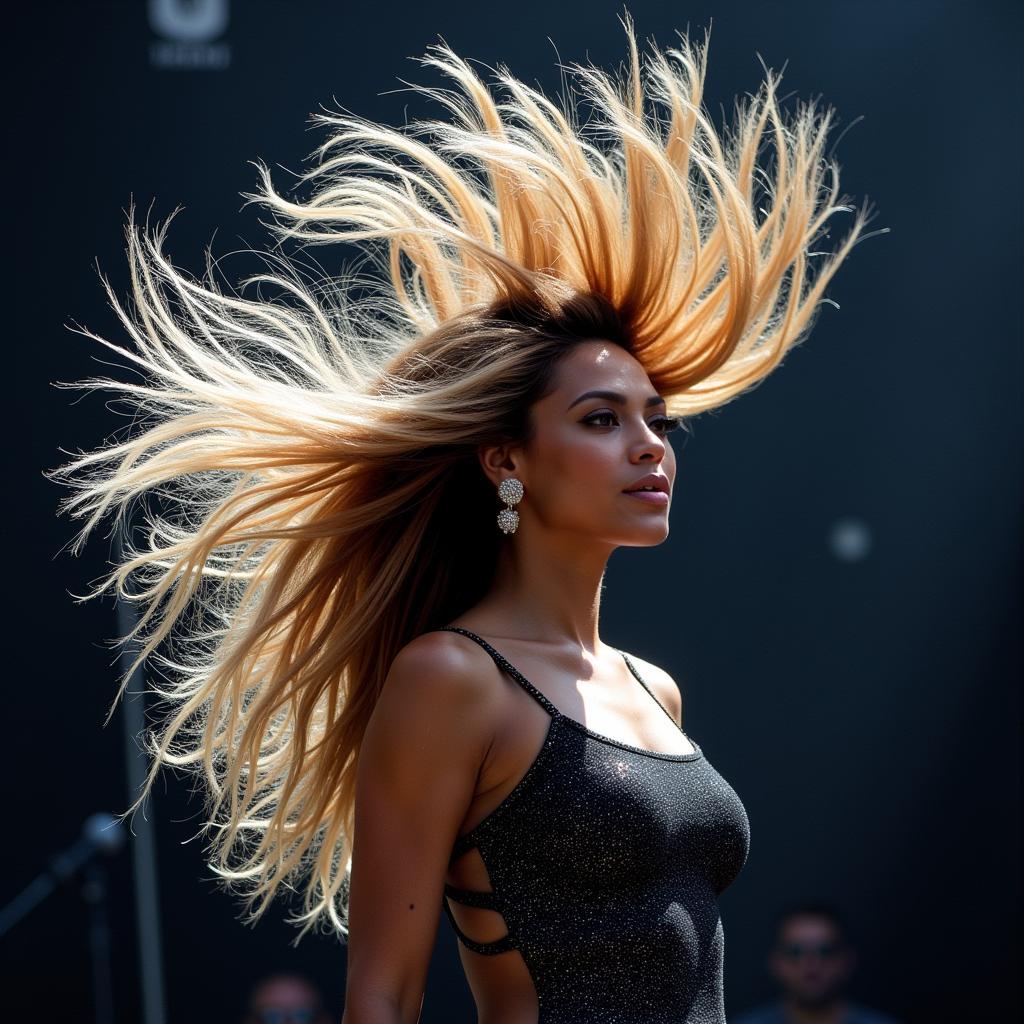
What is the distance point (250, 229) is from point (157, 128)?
43 centimetres

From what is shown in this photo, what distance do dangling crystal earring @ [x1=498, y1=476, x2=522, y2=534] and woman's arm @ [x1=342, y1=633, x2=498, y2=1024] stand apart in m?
0.29

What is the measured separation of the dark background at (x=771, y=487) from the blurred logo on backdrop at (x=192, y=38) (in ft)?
0.05

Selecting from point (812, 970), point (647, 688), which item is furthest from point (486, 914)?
point (812, 970)

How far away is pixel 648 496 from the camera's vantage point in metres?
2.04

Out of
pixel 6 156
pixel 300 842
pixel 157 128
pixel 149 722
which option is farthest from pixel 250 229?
pixel 300 842

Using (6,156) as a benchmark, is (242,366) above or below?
below

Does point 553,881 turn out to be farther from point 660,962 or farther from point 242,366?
point 242,366

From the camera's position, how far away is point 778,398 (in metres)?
5.07

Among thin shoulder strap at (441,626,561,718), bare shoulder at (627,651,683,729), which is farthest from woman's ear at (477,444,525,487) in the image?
bare shoulder at (627,651,683,729)

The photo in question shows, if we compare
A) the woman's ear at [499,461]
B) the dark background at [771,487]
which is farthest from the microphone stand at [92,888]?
the woman's ear at [499,461]

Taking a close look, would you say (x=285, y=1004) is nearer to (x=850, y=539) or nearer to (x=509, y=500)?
(x=850, y=539)

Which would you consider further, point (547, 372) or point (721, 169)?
point (721, 169)

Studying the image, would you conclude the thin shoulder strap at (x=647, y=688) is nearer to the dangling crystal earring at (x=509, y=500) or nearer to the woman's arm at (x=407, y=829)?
the dangling crystal earring at (x=509, y=500)

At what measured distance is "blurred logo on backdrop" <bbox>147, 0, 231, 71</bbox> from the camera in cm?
466
